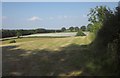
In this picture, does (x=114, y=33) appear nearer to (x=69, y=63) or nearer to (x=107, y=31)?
(x=107, y=31)

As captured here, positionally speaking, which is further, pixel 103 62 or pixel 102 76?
pixel 103 62

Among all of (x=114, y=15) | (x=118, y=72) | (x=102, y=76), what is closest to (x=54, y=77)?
(x=102, y=76)

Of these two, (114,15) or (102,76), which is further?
(114,15)

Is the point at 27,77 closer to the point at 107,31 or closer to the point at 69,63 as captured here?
the point at 69,63

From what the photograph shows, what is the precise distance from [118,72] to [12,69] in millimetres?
5320

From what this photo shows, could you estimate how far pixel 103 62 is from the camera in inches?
474

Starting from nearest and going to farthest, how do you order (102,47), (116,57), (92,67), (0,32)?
(116,57) < (92,67) < (102,47) < (0,32)

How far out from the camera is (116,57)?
1085 cm

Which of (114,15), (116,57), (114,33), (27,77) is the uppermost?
(114,15)

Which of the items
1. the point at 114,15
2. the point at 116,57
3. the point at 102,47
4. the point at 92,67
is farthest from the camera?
the point at 102,47

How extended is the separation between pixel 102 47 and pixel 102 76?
195 inches

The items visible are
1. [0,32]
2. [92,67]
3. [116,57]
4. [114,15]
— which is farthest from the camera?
[0,32]

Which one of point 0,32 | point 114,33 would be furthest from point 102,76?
point 0,32

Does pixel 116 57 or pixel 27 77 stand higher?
pixel 116 57
